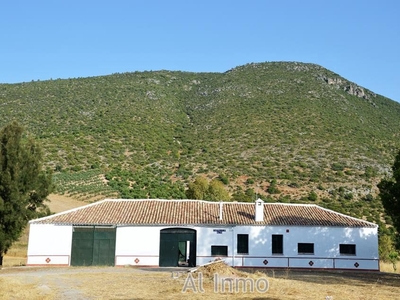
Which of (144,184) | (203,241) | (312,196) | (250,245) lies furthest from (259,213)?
(144,184)

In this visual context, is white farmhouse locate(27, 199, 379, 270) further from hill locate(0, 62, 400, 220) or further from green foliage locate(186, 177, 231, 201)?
hill locate(0, 62, 400, 220)

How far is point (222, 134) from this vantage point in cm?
6875

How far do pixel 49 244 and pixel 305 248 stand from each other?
17.6 meters

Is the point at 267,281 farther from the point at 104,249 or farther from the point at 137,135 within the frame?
the point at 137,135

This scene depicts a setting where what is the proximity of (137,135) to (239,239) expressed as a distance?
1604 inches

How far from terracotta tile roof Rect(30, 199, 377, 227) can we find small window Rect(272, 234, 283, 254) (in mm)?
910

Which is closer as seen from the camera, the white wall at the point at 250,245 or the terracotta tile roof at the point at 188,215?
the white wall at the point at 250,245

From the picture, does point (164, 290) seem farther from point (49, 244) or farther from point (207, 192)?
point (207, 192)

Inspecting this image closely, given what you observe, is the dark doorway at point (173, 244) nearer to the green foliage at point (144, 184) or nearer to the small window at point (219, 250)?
the small window at point (219, 250)

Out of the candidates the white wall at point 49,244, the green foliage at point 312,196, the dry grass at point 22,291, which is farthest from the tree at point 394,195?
the green foliage at point 312,196

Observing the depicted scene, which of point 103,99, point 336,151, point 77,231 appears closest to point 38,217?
point 77,231

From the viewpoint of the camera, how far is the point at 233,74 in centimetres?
9750

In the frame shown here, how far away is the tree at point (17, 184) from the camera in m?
28.4

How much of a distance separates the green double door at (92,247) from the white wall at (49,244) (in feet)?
1.51
